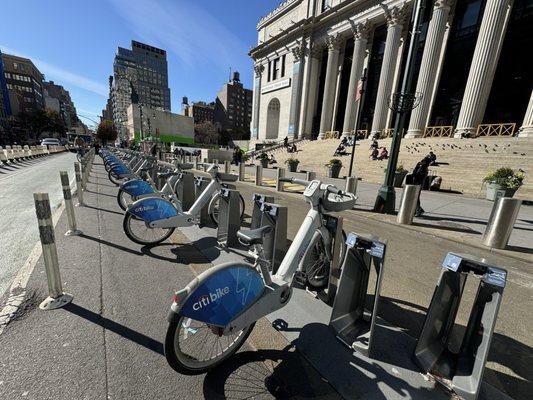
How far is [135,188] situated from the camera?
5750 mm

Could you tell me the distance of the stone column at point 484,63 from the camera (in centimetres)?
1852

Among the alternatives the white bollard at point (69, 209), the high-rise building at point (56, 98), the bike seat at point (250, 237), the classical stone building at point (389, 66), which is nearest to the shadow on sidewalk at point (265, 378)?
the bike seat at point (250, 237)

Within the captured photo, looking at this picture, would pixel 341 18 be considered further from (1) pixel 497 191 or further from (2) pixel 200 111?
(2) pixel 200 111

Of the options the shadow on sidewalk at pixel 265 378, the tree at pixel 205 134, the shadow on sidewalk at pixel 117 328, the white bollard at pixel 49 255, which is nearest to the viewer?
the shadow on sidewalk at pixel 265 378

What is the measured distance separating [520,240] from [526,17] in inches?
1151

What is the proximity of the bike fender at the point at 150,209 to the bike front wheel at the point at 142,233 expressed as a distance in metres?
0.14

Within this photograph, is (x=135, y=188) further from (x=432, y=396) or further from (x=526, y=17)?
(x=526, y=17)

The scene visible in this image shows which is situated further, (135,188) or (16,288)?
(135,188)

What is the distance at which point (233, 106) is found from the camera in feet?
411

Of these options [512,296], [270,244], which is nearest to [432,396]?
[270,244]

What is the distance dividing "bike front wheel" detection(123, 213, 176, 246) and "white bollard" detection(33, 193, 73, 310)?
1.55 metres

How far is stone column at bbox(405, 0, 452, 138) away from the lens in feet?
72.4

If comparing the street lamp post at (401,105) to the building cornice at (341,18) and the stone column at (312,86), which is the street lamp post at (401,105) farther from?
the stone column at (312,86)

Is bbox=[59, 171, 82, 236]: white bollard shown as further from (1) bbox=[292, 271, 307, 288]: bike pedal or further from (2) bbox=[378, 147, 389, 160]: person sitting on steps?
(2) bbox=[378, 147, 389, 160]: person sitting on steps
